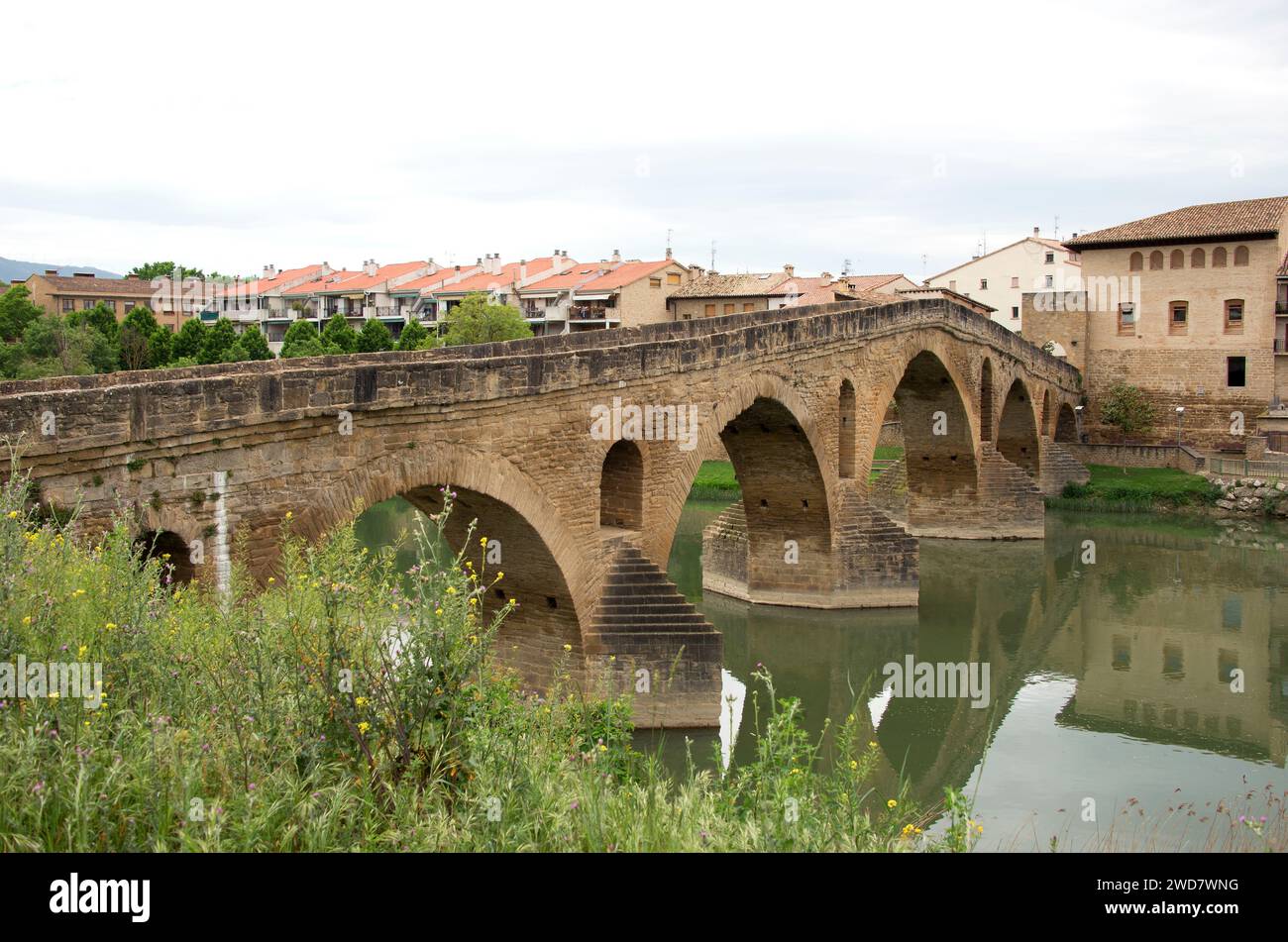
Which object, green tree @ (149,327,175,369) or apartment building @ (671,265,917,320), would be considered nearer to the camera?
green tree @ (149,327,175,369)

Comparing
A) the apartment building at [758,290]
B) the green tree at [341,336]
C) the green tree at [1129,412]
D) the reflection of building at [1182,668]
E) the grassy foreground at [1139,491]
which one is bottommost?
the reflection of building at [1182,668]

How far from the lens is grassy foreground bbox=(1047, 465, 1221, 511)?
3447 cm

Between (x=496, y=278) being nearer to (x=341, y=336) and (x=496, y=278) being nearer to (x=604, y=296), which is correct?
(x=604, y=296)

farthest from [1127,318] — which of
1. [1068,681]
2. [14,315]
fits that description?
[14,315]

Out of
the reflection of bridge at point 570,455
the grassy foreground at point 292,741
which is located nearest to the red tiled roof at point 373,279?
the reflection of bridge at point 570,455

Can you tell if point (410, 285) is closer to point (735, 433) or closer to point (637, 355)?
point (735, 433)

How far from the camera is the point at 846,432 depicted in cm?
2250

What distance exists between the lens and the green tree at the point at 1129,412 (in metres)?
40.5

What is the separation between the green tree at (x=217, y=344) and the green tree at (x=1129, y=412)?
31.0 m

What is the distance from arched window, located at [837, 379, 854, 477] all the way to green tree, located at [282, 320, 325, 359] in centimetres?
2597

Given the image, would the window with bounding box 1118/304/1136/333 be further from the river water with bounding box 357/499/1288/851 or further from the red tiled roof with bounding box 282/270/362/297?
the red tiled roof with bounding box 282/270/362/297

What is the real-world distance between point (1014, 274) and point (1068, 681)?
1500 inches

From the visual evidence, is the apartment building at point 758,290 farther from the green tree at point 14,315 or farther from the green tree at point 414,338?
the green tree at point 14,315

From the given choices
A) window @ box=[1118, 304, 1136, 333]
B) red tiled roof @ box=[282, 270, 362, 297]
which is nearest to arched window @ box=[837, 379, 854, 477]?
window @ box=[1118, 304, 1136, 333]
